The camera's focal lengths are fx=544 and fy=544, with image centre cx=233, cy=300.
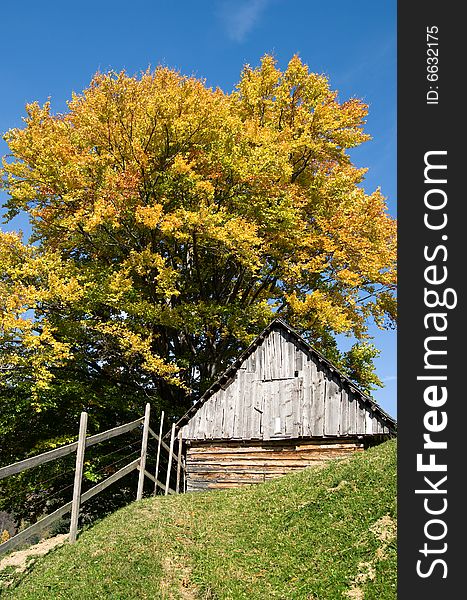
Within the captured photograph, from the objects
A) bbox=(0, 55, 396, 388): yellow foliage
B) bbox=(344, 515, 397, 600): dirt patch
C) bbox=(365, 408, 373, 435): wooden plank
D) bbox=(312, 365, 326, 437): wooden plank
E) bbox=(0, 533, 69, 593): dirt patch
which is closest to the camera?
bbox=(344, 515, 397, 600): dirt patch

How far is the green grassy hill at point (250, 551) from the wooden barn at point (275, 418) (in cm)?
430

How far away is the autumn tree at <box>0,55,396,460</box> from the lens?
696 inches

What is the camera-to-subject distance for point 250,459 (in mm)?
16922

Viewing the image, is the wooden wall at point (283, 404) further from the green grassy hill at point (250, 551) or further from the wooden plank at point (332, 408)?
the green grassy hill at point (250, 551)

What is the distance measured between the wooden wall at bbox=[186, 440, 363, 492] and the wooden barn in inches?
1.2

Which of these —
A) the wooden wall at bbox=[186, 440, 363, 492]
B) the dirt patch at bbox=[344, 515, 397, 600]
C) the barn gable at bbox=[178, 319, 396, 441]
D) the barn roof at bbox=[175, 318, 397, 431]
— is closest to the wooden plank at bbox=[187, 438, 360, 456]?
the wooden wall at bbox=[186, 440, 363, 492]

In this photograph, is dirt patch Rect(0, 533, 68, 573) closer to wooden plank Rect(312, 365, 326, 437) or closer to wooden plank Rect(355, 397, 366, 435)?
wooden plank Rect(312, 365, 326, 437)

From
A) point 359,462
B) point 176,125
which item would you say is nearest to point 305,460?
point 359,462

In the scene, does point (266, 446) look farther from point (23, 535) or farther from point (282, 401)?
point (23, 535)

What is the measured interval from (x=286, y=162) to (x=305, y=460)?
1085cm

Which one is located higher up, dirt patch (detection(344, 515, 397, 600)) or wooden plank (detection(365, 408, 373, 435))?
wooden plank (detection(365, 408, 373, 435))

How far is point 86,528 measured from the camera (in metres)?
11.5

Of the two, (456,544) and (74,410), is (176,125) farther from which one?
(456,544)

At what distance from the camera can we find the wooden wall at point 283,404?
51.9 feet
